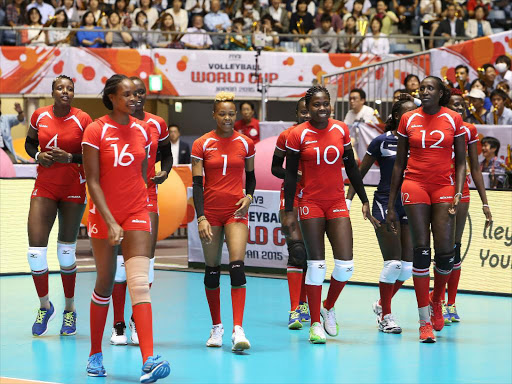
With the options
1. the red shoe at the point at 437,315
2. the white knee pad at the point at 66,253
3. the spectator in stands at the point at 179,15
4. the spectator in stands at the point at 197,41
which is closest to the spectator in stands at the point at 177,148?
the spectator in stands at the point at 197,41


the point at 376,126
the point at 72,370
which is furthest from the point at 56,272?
the point at 72,370

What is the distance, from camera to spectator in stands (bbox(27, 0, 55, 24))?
1995cm

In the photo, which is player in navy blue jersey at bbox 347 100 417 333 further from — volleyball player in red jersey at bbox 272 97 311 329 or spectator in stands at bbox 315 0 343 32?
spectator in stands at bbox 315 0 343 32

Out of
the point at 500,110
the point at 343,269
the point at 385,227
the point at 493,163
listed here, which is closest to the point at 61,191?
the point at 343,269

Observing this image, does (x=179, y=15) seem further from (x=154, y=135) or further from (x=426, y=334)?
(x=426, y=334)

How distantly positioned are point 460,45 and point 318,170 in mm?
8995

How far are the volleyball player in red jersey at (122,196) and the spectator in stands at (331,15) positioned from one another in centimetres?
1510

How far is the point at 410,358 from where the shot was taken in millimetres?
7695

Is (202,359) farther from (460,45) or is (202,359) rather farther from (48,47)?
(48,47)

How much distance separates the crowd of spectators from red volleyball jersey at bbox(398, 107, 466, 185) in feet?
35.3

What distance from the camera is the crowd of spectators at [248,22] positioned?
19297 millimetres

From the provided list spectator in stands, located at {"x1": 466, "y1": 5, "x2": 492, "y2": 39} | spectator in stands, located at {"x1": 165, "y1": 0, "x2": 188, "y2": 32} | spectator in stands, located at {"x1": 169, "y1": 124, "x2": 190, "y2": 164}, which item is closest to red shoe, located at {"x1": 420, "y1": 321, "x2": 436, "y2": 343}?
spectator in stands, located at {"x1": 169, "y1": 124, "x2": 190, "y2": 164}

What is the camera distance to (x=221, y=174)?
8023mm

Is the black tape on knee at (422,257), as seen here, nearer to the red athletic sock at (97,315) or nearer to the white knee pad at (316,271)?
the white knee pad at (316,271)
